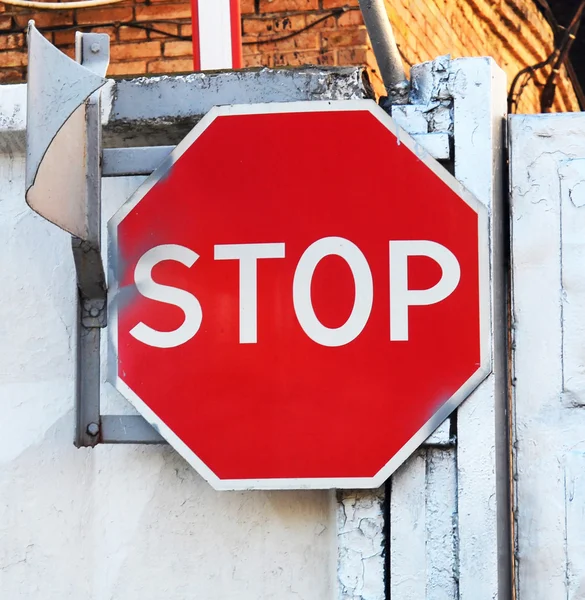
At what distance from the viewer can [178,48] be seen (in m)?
4.18

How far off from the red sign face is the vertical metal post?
6cm

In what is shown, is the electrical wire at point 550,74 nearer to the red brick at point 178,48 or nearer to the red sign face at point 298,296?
the red brick at point 178,48

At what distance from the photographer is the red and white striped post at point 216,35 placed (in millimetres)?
2914

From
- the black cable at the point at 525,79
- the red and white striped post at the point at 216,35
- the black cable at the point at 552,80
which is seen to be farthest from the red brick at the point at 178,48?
the black cable at the point at 552,80

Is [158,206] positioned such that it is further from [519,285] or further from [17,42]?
[17,42]

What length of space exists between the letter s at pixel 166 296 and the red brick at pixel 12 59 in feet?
8.35

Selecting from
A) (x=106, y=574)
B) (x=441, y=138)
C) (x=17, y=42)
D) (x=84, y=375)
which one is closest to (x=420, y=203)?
(x=441, y=138)

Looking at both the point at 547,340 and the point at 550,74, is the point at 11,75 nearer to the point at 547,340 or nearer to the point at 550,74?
the point at 547,340

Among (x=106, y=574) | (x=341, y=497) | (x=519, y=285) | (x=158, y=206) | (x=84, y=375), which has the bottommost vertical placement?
(x=106, y=574)

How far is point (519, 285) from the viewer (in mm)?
2094

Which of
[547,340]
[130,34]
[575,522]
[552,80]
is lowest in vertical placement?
[575,522]

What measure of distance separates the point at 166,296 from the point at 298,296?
0.27 meters

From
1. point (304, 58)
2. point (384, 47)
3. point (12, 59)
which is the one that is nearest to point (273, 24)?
point (304, 58)

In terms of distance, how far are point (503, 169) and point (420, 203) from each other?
24cm
